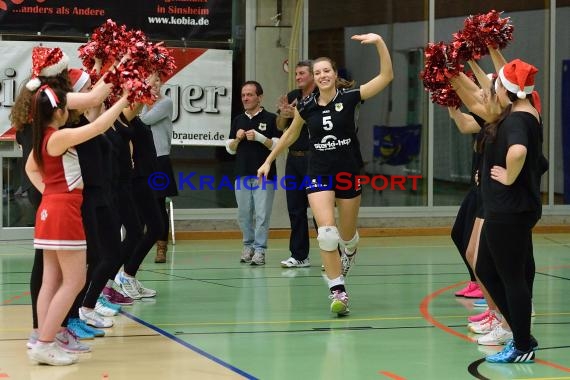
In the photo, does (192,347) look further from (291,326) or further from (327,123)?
(327,123)

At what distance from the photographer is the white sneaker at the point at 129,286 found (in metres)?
9.31

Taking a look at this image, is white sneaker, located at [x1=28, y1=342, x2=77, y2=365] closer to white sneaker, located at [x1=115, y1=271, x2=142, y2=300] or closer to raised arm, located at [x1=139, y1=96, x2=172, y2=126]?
white sneaker, located at [x1=115, y1=271, x2=142, y2=300]

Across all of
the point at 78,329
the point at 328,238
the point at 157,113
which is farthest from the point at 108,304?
the point at 157,113

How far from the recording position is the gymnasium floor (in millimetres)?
6508

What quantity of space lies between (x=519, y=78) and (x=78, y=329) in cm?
336

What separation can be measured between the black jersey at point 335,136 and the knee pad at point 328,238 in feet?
1.48

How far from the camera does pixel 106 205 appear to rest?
23.9 feet

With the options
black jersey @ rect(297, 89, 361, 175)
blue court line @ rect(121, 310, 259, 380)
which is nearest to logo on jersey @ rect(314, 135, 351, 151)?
black jersey @ rect(297, 89, 361, 175)

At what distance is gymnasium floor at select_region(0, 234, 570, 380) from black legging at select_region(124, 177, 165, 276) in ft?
1.36

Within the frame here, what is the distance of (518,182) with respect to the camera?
6.52 metres

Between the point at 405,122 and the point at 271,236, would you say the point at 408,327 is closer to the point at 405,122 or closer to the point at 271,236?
the point at 271,236

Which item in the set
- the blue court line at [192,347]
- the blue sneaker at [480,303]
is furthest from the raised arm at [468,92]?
the blue court line at [192,347]

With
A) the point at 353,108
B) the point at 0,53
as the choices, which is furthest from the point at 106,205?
the point at 0,53

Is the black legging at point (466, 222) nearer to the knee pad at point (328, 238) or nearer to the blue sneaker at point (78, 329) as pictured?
the knee pad at point (328, 238)
